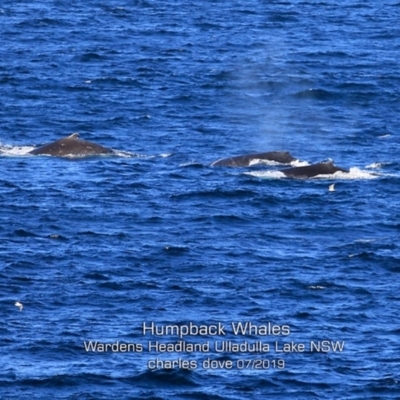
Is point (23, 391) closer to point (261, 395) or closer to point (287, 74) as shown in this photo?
point (261, 395)

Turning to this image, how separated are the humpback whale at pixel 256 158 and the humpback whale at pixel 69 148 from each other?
580 centimetres

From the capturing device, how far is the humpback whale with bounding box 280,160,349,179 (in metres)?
72.2

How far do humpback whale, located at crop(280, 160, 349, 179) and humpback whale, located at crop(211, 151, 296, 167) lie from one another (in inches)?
58.5

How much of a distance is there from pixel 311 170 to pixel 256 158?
10.1 feet

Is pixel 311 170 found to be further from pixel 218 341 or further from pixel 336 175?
pixel 218 341

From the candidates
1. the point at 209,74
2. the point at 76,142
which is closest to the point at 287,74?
the point at 209,74

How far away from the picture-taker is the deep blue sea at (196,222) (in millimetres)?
49781

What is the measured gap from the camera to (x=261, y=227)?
2542 inches

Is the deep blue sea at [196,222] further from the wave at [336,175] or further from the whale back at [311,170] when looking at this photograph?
the whale back at [311,170]

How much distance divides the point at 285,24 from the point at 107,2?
1557 cm

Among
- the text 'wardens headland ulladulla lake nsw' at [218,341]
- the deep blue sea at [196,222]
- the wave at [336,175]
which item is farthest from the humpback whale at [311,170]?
the text 'wardens headland ulladulla lake nsw' at [218,341]

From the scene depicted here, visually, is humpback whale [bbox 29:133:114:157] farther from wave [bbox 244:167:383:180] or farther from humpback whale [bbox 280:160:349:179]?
humpback whale [bbox 280:160:349:179]

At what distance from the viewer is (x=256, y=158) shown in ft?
245

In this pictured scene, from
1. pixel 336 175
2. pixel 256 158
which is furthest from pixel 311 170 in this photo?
pixel 256 158
